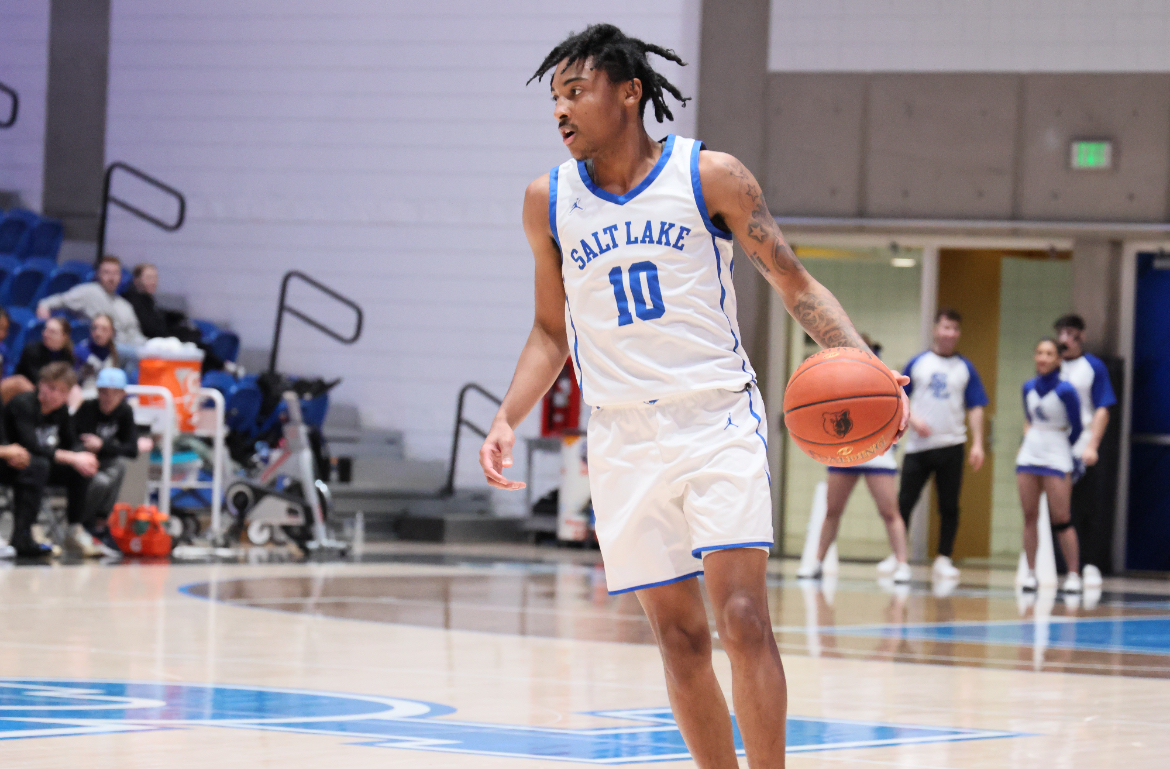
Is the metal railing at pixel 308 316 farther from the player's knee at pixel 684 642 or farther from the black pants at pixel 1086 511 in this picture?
the player's knee at pixel 684 642

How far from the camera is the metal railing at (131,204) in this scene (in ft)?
54.0

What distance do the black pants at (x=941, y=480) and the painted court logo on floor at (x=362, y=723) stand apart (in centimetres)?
738

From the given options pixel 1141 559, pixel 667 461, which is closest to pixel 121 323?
pixel 1141 559

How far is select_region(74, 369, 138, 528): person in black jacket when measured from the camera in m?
11.3

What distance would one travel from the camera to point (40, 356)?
12.1 m

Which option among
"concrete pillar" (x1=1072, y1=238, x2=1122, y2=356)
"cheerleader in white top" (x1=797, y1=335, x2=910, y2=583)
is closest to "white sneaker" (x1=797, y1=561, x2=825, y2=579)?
"cheerleader in white top" (x1=797, y1=335, x2=910, y2=583)

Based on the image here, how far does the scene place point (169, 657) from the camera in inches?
247

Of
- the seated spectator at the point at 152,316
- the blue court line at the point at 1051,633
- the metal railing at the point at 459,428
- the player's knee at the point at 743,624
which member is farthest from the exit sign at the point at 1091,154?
the player's knee at the point at 743,624

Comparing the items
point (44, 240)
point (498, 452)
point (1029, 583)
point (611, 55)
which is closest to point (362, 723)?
point (498, 452)

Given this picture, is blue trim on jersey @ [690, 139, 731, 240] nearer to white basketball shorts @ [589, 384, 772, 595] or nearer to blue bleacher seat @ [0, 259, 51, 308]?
white basketball shorts @ [589, 384, 772, 595]

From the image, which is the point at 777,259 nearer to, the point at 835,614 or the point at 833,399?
the point at 833,399

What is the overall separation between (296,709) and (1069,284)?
1273 centimetres

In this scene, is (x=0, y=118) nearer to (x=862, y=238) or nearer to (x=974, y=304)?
(x=862, y=238)

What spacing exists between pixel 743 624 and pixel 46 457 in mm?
8759
